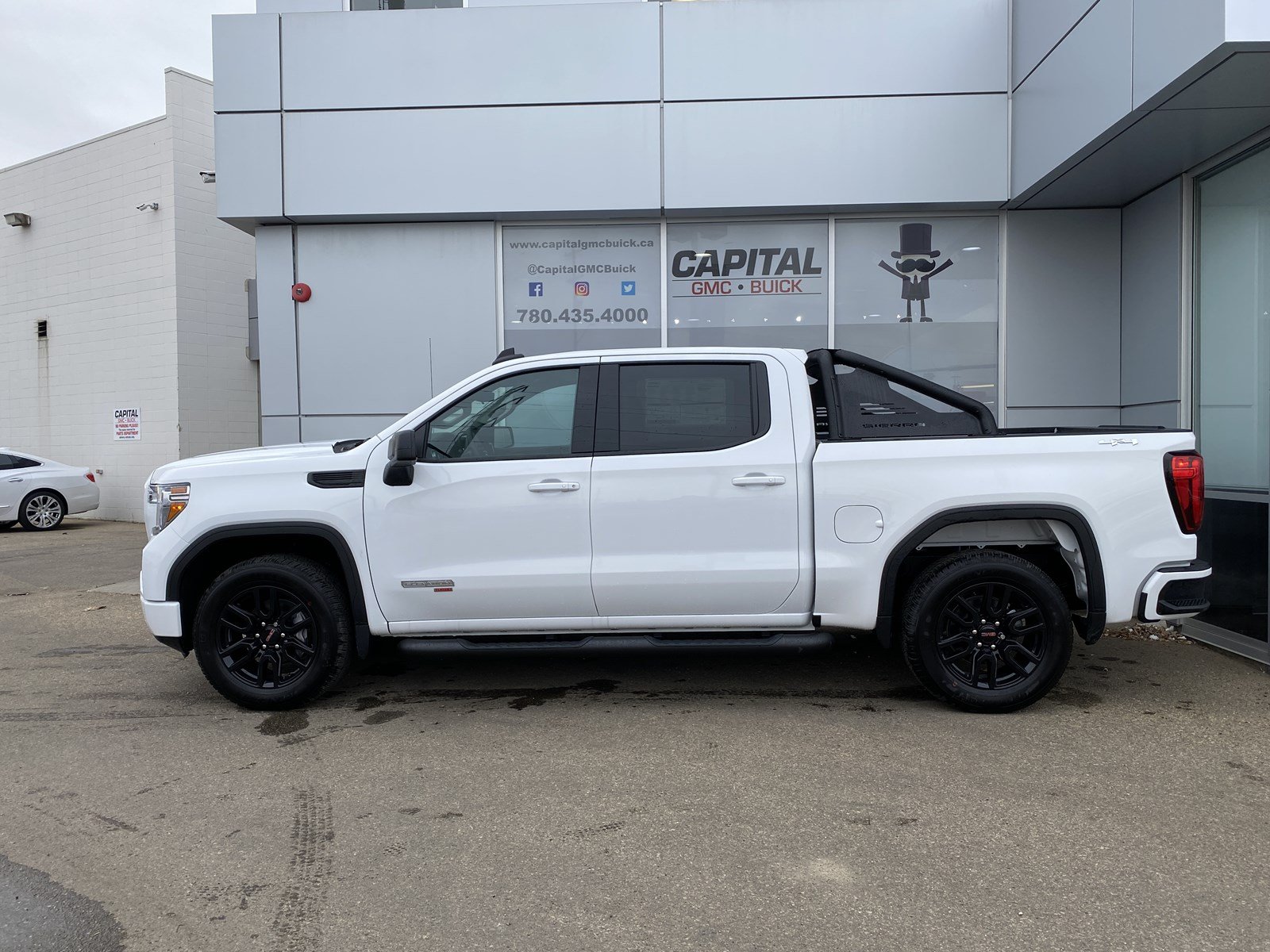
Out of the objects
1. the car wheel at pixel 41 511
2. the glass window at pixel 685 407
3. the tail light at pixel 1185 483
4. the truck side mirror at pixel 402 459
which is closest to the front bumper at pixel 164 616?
the truck side mirror at pixel 402 459

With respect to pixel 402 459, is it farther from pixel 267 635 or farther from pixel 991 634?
pixel 991 634

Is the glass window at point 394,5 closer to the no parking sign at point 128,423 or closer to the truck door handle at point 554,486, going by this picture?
the truck door handle at point 554,486

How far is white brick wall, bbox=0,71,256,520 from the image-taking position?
1667cm

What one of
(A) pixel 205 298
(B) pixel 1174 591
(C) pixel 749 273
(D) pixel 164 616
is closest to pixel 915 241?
(C) pixel 749 273

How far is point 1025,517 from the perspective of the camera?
15.4 feet

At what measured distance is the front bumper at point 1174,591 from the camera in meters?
4.66

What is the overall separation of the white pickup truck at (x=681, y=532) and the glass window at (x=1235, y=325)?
2.47 meters

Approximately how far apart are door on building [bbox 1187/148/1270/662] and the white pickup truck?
2.26 metres

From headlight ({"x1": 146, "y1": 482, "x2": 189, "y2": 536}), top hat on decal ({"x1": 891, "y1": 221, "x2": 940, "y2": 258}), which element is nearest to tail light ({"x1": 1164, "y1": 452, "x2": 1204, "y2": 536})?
top hat on decal ({"x1": 891, "y1": 221, "x2": 940, "y2": 258})

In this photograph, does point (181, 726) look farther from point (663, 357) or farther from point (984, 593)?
point (984, 593)

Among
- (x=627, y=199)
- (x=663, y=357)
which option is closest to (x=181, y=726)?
(x=663, y=357)

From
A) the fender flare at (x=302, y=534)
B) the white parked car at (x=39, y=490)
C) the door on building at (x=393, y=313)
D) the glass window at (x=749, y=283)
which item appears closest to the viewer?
the fender flare at (x=302, y=534)

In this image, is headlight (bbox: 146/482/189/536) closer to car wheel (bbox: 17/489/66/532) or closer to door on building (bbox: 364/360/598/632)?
door on building (bbox: 364/360/598/632)

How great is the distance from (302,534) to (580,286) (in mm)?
4897
